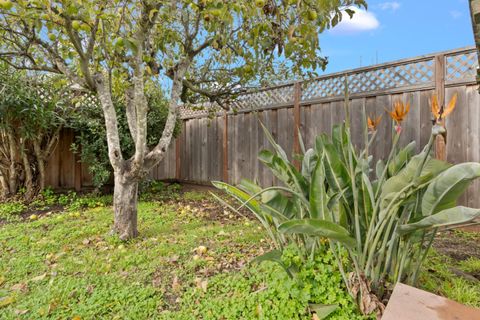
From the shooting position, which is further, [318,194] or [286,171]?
[286,171]

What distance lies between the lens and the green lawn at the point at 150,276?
1.94 metres

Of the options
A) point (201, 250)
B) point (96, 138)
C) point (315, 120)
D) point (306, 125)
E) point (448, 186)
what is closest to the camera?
point (448, 186)

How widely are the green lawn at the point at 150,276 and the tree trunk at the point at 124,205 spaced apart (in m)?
0.14

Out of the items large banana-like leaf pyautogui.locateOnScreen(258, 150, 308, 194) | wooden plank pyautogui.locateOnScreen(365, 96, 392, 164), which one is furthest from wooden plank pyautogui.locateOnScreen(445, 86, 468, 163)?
large banana-like leaf pyautogui.locateOnScreen(258, 150, 308, 194)

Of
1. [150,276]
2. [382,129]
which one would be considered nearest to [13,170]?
[150,276]

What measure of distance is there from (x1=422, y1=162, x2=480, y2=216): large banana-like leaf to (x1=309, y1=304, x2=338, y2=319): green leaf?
27.6 inches

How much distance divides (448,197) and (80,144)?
6.78 metres

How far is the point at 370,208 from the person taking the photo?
1729mm

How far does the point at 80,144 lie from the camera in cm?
658

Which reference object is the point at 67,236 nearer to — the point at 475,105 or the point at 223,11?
the point at 223,11

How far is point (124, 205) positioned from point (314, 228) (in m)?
2.73

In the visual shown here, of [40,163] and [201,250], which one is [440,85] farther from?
[40,163]

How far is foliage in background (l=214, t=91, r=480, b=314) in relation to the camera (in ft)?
4.62

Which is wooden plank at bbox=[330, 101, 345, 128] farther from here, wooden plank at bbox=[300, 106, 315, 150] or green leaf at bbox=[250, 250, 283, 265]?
green leaf at bbox=[250, 250, 283, 265]
